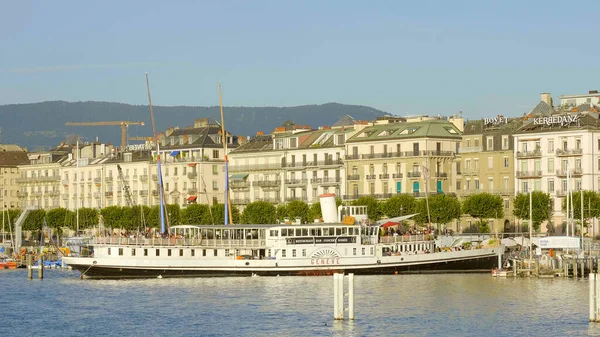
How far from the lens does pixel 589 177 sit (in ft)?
392

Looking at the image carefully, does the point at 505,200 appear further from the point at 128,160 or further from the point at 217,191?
the point at 128,160

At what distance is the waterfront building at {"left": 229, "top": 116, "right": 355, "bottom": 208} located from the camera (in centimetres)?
14325

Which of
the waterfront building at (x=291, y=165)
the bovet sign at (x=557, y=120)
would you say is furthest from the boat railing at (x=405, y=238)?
the waterfront building at (x=291, y=165)

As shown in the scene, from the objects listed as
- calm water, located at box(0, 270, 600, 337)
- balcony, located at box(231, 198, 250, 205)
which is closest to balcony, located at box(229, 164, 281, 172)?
balcony, located at box(231, 198, 250, 205)

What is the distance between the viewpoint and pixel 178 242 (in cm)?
9756

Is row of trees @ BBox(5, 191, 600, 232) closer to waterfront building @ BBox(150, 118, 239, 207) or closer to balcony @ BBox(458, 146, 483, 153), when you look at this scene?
balcony @ BBox(458, 146, 483, 153)

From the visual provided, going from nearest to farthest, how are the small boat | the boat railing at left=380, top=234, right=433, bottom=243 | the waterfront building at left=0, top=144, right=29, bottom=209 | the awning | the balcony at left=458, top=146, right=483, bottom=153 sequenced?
the small boat < the boat railing at left=380, top=234, right=433, bottom=243 < the balcony at left=458, top=146, right=483, bottom=153 < the awning < the waterfront building at left=0, top=144, right=29, bottom=209

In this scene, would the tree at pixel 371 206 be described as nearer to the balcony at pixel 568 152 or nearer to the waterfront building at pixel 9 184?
the balcony at pixel 568 152

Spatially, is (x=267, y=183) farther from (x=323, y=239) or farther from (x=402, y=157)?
(x=323, y=239)

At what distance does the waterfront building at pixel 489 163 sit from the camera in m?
127

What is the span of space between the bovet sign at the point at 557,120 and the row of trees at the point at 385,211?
7132mm

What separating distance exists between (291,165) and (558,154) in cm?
3463

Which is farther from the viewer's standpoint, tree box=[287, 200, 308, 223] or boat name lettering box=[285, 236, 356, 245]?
tree box=[287, 200, 308, 223]

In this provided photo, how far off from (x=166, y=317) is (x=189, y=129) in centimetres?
9418
